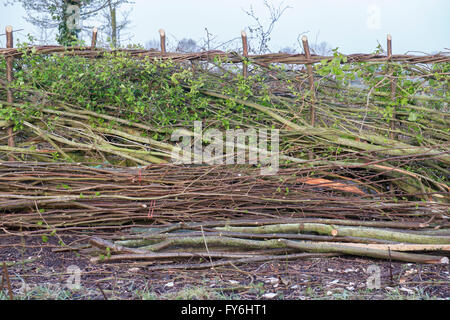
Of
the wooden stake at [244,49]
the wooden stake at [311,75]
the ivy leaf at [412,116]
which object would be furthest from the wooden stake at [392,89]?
the wooden stake at [244,49]

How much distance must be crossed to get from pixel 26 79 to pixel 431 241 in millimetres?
5193

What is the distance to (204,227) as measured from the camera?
12.6ft

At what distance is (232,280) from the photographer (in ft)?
10.3

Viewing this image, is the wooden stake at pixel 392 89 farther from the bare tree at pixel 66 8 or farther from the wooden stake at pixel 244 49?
the bare tree at pixel 66 8

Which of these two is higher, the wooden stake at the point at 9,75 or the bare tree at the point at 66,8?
the bare tree at the point at 66,8

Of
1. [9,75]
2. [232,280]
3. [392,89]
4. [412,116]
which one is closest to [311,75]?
[392,89]

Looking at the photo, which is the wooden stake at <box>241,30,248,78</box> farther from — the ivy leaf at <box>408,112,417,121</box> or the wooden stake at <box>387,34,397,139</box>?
the ivy leaf at <box>408,112,417,121</box>

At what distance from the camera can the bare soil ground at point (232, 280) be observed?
9.48ft

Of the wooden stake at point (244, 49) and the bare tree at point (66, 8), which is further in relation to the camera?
the bare tree at point (66, 8)

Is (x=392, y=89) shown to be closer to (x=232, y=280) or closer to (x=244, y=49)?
(x=244, y=49)

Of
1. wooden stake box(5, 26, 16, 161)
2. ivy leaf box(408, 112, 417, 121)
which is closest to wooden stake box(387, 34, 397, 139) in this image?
ivy leaf box(408, 112, 417, 121)

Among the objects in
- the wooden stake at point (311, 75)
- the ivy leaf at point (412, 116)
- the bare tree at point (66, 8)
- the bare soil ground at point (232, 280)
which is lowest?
the bare soil ground at point (232, 280)

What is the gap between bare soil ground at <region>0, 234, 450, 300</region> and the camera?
2.89 m
